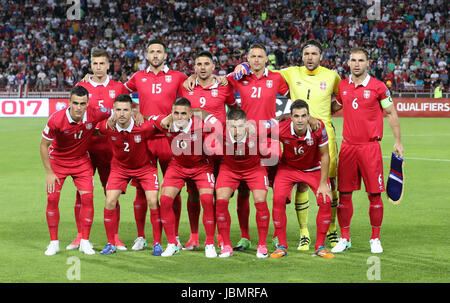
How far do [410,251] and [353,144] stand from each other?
1383 mm

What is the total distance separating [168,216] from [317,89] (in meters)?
2.37

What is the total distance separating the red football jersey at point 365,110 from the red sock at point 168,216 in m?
2.22

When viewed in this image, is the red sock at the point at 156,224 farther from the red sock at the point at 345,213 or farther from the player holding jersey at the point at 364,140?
the red sock at the point at 345,213

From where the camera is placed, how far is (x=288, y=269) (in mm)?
6840

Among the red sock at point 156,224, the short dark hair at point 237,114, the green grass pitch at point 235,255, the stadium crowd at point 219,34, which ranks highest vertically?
the stadium crowd at point 219,34

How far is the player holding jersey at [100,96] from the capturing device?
8.21 metres

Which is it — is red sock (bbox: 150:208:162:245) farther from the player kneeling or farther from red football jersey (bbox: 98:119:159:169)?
the player kneeling

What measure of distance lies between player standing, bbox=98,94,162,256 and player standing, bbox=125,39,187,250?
0.21 m

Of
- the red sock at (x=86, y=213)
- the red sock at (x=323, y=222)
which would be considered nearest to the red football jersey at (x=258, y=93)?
the red sock at (x=323, y=222)

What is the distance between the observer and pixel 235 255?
7531 millimetres

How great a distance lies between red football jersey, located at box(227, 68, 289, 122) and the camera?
8.01 meters

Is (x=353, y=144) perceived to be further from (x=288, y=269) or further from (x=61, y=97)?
(x=61, y=97)

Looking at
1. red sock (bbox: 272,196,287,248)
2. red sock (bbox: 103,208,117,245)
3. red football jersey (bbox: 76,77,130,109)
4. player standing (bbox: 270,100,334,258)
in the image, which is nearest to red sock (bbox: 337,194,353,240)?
player standing (bbox: 270,100,334,258)

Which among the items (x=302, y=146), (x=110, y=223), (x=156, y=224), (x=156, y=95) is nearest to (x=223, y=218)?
(x=156, y=224)
